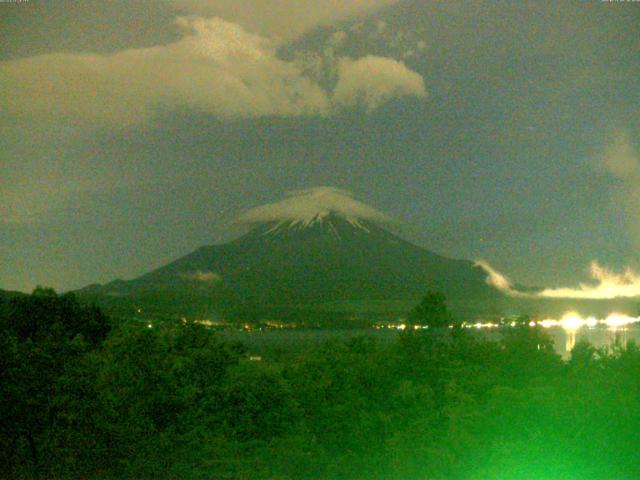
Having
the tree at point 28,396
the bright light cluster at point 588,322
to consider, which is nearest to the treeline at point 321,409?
the tree at point 28,396

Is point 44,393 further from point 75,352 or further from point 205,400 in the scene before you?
point 205,400

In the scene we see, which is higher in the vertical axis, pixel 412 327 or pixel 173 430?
pixel 412 327

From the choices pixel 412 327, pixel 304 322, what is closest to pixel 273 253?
pixel 304 322

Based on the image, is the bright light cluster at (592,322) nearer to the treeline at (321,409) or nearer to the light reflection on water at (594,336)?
the light reflection on water at (594,336)

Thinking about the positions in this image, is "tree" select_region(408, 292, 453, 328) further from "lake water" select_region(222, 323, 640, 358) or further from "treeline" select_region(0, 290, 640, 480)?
"treeline" select_region(0, 290, 640, 480)

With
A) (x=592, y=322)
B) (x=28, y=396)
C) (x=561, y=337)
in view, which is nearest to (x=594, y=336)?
(x=561, y=337)
